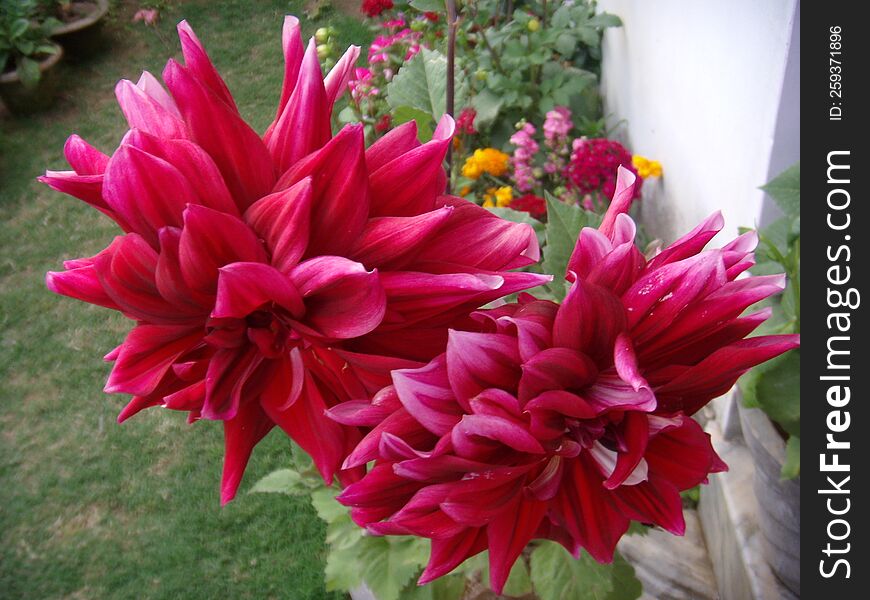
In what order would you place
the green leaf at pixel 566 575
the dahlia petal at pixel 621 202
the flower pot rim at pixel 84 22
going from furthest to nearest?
Result: 1. the flower pot rim at pixel 84 22
2. the green leaf at pixel 566 575
3. the dahlia petal at pixel 621 202

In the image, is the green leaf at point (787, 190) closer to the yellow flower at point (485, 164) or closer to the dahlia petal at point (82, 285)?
the dahlia petal at point (82, 285)

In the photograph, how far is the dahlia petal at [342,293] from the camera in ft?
1.53

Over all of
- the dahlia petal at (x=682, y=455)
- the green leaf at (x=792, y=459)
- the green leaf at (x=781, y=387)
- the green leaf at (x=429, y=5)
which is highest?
the green leaf at (x=429, y=5)

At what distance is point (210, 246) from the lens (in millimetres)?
468

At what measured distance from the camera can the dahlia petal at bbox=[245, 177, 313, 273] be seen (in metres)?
0.48

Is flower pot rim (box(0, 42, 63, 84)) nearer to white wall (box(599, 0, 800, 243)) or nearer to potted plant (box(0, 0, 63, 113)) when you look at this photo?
potted plant (box(0, 0, 63, 113))

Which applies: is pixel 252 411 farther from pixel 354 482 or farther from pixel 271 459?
pixel 271 459

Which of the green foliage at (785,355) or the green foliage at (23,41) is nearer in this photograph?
the green foliage at (785,355)

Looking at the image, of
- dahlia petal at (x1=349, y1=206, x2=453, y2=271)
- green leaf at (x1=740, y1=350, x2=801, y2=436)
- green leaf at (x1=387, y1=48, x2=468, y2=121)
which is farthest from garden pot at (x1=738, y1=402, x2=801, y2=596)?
dahlia petal at (x1=349, y1=206, x2=453, y2=271)

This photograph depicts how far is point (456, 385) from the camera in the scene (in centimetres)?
48

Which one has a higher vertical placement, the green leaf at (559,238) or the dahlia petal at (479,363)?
Answer: the dahlia petal at (479,363)

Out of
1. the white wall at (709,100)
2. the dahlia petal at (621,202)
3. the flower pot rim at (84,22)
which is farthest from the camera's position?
the flower pot rim at (84,22)

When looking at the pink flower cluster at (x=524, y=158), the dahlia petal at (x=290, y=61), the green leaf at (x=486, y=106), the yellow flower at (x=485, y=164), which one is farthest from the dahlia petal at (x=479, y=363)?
the green leaf at (x=486, y=106)

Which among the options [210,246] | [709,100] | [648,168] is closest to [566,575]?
[210,246]
